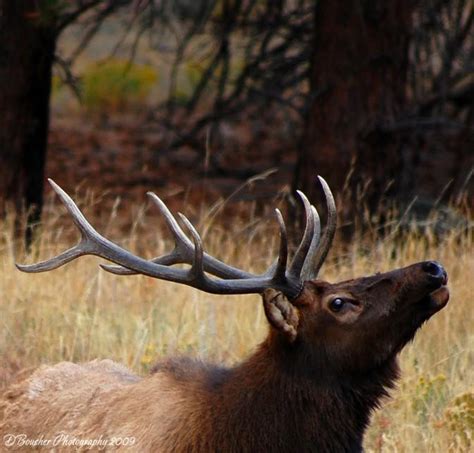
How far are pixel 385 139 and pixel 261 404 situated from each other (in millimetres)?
5955

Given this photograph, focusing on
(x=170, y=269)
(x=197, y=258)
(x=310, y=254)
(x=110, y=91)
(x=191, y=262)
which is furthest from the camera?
(x=110, y=91)

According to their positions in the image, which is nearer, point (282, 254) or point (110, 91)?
point (282, 254)

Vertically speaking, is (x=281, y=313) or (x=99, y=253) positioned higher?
(x=99, y=253)

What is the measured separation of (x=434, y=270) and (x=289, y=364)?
62cm

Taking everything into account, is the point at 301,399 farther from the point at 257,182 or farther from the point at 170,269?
the point at 257,182

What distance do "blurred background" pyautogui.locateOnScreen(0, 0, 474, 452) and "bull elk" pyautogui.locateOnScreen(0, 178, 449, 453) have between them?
101 centimetres

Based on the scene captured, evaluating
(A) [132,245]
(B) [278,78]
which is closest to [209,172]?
(B) [278,78]

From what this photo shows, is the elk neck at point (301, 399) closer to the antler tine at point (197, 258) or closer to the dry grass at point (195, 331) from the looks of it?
the antler tine at point (197, 258)

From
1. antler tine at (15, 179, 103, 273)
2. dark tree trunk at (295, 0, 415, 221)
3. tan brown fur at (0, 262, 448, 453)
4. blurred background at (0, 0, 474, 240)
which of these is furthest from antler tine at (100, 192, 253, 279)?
dark tree trunk at (295, 0, 415, 221)

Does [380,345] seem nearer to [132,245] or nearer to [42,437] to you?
[42,437]

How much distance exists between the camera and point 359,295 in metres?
4.56

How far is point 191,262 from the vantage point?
4.68m

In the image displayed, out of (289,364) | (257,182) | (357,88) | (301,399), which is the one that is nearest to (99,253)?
(289,364)

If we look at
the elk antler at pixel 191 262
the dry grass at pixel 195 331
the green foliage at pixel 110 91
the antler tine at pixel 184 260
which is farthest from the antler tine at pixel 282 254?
the green foliage at pixel 110 91
